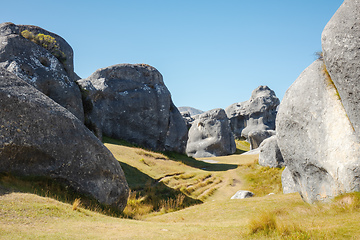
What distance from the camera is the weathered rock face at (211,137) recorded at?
1699 inches

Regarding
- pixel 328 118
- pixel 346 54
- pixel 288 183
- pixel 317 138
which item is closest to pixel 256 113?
pixel 288 183

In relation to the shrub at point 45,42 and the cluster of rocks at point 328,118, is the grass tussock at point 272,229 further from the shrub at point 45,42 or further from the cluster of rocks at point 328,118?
the shrub at point 45,42

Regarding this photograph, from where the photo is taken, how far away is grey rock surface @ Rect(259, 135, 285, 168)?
83.0 feet

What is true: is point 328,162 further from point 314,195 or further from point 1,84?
point 1,84

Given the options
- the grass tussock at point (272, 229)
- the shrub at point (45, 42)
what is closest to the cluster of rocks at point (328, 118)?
the grass tussock at point (272, 229)

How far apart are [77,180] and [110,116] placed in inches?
785

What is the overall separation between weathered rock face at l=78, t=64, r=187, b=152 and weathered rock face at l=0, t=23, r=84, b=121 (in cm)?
1052

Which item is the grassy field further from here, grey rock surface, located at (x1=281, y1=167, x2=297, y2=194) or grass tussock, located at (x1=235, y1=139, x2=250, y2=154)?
grass tussock, located at (x1=235, y1=139, x2=250, y2=154)

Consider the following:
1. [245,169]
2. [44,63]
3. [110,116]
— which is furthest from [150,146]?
[44,63]

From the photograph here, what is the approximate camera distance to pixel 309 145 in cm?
1108

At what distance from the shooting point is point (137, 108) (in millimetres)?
32250

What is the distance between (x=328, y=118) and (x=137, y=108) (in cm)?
2357

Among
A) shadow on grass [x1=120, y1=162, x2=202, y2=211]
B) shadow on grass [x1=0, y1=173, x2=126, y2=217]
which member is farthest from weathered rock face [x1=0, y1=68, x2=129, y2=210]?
shadow on grass [x1=120, y1=162, x2=202, y2=211]

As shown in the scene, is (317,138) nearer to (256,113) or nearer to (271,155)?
(271,155)
